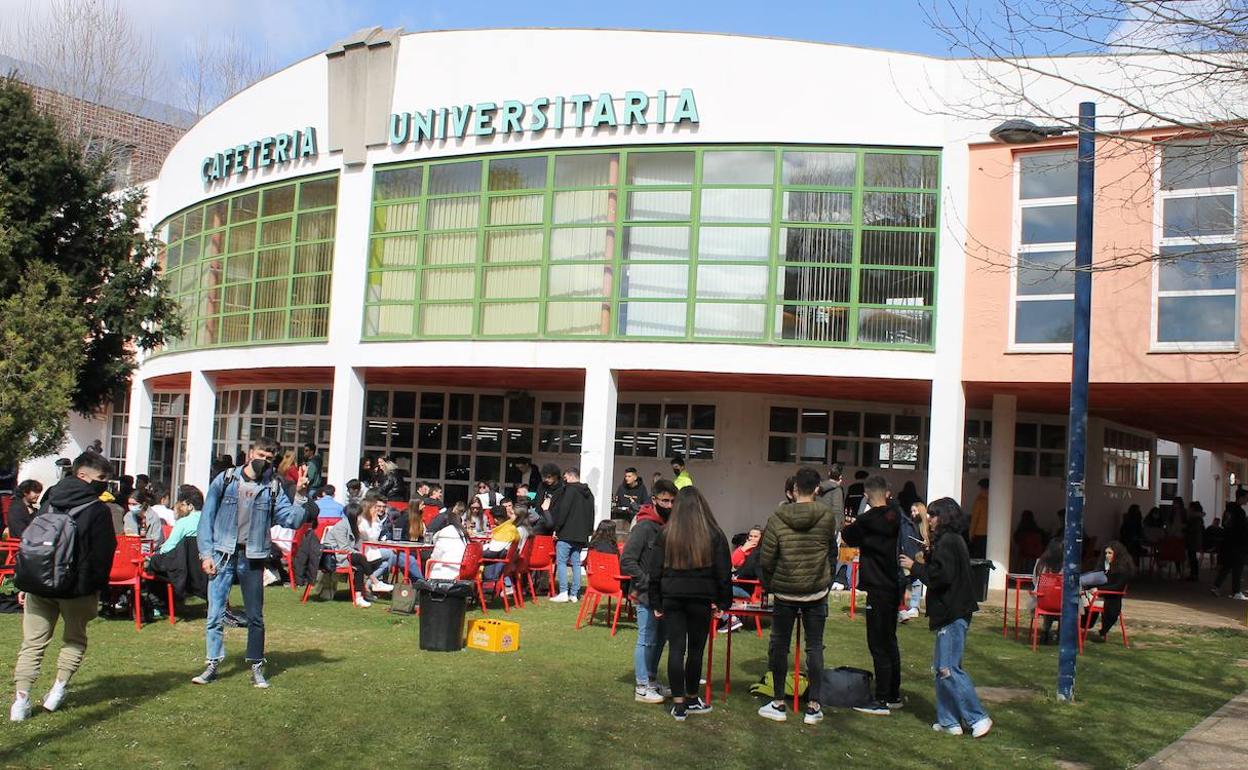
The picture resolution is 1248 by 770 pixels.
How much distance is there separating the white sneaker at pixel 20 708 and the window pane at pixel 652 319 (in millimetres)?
11659

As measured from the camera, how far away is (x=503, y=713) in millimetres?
7910

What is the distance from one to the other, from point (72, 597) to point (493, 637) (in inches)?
157

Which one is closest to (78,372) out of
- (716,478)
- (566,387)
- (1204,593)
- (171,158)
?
(171,158)

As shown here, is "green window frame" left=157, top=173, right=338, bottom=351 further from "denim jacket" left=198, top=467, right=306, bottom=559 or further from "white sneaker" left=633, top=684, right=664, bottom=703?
"white sneaker" left=633, top=684, right=664, bottom=703

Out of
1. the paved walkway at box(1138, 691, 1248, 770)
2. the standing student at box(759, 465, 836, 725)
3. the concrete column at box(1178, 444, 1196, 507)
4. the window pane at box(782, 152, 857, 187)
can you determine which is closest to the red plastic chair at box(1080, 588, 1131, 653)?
the paved walkway at box(1138, 691, 1248, 770)

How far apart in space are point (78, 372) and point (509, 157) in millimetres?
9043

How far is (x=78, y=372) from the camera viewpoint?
845 inches

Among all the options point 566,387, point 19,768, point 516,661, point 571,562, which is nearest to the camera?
point 19,768

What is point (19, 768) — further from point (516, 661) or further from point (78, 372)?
point (78, 372)

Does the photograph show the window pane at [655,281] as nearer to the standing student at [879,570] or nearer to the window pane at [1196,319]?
the window pane at [1196,319]

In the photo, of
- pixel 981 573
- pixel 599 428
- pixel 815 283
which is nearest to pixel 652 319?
pixel 599 428

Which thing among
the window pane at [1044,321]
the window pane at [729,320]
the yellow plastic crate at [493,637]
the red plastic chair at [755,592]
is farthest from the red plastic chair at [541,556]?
the window pane at [1044,321]

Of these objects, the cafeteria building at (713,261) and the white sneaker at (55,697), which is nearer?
the white sneaker at (55,697)

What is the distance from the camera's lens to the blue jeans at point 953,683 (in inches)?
303
